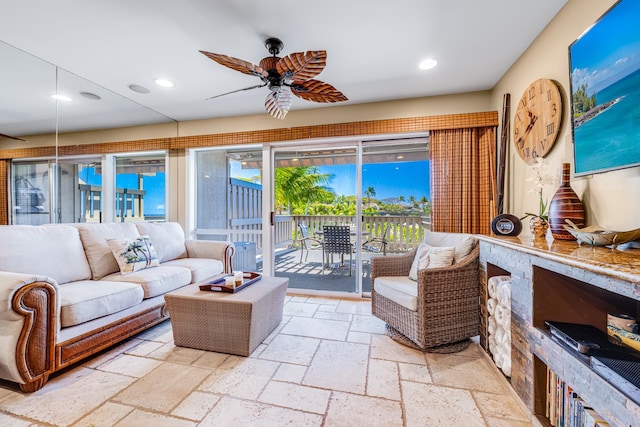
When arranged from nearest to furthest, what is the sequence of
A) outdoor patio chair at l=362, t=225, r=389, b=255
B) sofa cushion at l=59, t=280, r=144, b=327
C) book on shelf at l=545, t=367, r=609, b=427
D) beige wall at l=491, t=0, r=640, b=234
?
1. book on shelf at l=545, t=367, r=609, b=427
2. beige wall at l=491, t=0, r=640, b=234
3. sofa cushion at l=59, t=280, r=144, b=327
4. outdoor patio chair at l=362, t=225, r=389, b=255

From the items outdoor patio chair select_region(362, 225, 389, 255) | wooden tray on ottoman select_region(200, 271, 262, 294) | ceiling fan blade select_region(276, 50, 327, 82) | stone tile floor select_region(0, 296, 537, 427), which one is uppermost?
ceiling fan blade select_region(276, 50, 327, 82)

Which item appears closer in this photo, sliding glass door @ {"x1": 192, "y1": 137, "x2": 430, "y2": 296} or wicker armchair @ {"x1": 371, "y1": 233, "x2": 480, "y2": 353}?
wicker armchair @ {"x1": 371, "y1": 233, "x2": 480, "y2": 353}

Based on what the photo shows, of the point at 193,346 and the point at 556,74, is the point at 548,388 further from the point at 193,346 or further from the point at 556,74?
the point at 193,346

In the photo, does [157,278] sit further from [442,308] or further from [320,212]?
[442,308]

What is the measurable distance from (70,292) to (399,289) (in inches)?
98.9

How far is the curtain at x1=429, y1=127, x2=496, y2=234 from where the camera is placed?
293cm

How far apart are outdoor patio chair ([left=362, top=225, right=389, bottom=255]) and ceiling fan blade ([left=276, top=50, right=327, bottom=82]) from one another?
8.26ft

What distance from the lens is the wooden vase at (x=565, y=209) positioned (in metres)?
1.57

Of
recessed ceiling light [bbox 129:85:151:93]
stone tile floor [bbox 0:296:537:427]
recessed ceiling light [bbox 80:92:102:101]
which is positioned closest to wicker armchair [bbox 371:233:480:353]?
stone tile floor [bbox 0:296:537:427]

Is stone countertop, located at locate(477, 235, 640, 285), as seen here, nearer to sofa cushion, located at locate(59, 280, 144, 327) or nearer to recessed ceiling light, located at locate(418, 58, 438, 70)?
recessed ceiling light, located at locate(418, 58, 438, 70)

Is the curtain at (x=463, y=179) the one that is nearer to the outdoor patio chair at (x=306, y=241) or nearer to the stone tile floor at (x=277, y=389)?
the stone tile floor at (x=277, y=389)

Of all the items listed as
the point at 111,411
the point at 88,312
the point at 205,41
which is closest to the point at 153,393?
the point at 111,411

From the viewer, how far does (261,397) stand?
5.14ft

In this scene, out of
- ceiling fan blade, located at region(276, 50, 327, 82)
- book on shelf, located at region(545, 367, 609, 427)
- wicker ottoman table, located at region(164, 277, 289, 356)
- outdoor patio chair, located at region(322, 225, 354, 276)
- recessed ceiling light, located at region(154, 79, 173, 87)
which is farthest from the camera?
outdoor patio chair, located at region(322, 225, 354, 276)
